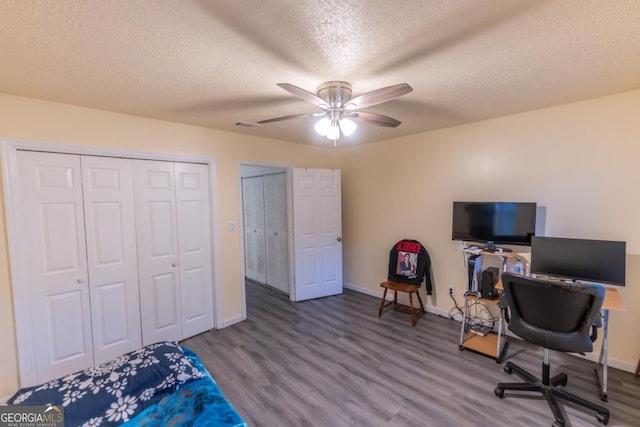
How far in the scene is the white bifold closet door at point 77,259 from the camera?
228cm

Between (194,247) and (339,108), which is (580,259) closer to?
(339,108)

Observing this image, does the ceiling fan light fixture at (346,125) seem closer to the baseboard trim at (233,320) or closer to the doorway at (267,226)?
the doorway at (267,226)

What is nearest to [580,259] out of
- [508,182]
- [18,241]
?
[508,182]

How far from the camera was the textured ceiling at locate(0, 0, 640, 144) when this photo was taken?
1.29 meters

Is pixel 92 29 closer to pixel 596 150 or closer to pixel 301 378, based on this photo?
pixel 301 378

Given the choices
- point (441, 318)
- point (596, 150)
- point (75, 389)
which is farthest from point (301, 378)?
point (596, 150)

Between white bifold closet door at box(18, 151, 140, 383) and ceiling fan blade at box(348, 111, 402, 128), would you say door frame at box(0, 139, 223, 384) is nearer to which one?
white bifold closet door at box(18, 151, 140, 383)

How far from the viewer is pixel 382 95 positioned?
1.74 metres

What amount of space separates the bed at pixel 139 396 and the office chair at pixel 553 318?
79.6 inches

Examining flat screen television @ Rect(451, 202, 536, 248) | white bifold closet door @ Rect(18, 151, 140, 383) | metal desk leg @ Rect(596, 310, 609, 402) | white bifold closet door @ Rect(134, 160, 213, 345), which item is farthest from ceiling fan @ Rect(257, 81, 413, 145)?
metal desk leg @ Rect(596, 310, 609, 402)

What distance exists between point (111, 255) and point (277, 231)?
2342mm

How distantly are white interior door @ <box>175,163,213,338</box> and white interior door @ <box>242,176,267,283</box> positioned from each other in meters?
1.66

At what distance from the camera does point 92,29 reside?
4.56 feet

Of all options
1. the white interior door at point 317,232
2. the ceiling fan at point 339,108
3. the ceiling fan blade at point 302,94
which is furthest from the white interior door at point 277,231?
the ceiling fan blade at point 302,94
